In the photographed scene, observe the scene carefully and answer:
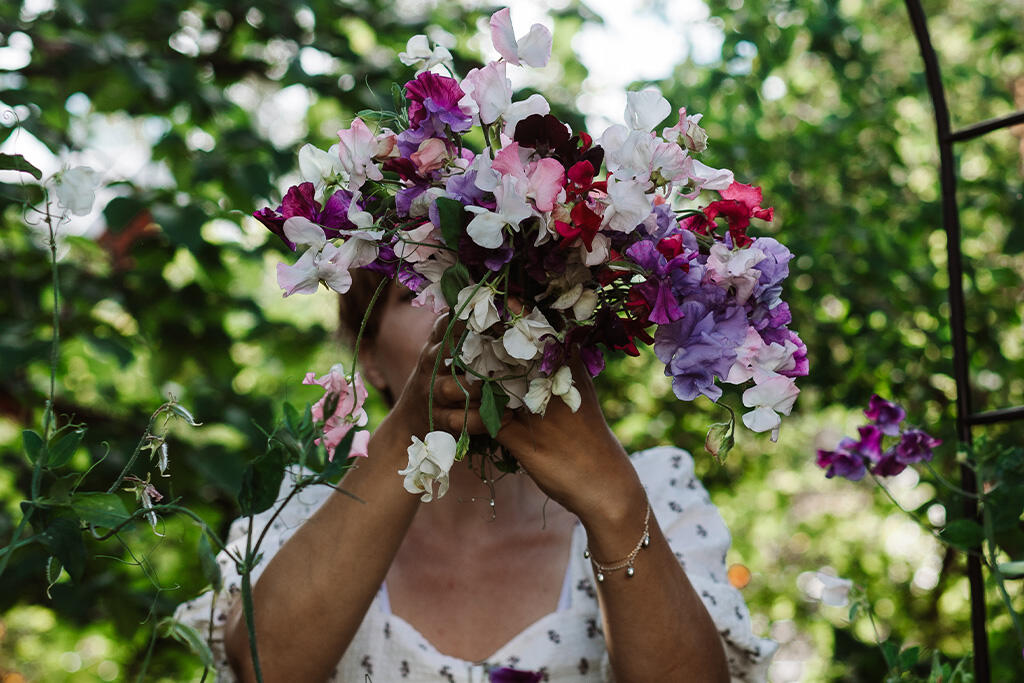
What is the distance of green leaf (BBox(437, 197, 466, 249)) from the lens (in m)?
0.67

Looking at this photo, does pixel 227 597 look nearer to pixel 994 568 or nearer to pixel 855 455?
pixel 855 455

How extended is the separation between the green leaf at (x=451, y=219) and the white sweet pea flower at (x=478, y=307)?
0.12 ft

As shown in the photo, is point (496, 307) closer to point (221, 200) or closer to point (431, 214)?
point (431, 214)

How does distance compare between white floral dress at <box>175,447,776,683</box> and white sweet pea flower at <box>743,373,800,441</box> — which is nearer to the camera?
white sweet pea flower at <box>743,373,800,441</box>

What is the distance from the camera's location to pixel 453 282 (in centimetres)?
69

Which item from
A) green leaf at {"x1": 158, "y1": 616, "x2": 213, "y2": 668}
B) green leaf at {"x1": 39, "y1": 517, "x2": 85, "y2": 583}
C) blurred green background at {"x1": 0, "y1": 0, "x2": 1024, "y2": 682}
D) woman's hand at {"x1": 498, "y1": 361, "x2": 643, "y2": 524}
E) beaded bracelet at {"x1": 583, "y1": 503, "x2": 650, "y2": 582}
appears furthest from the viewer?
blurred green background at {"x1": 0, "y1": 0, "x2": 1024, "y2": 682}

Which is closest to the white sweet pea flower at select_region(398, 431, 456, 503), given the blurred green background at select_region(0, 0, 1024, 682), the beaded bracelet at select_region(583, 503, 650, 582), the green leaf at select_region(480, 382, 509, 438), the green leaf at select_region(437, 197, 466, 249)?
the green leaf at select_region(480, 382, 509, 438)

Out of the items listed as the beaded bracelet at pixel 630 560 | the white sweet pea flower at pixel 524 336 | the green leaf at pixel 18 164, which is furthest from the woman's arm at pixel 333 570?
the green leaf at pixel 18 164

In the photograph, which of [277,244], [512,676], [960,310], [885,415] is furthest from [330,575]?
[277,244]

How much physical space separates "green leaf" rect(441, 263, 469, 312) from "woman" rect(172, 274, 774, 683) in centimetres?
11

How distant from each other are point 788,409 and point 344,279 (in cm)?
36

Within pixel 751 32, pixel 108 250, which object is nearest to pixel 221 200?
pixel 108 250

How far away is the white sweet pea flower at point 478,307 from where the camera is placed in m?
0.67

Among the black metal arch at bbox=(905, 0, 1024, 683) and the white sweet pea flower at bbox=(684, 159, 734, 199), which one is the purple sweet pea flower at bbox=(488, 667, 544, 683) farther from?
the white sweet pea flower at bbox=(684, 159, 734, 199)
